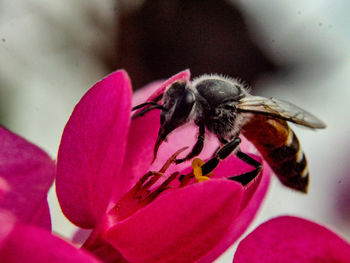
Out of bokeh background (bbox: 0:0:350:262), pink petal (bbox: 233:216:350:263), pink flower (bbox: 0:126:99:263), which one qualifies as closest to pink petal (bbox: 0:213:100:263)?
pink flower (bbox: 0:126:99:263)

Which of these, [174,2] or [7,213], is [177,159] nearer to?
[7,213]

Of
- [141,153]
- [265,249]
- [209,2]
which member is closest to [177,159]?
[141,153]

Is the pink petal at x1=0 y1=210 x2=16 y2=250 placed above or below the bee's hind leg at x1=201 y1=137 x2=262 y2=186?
above

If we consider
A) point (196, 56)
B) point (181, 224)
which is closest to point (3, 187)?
point (181, 224)

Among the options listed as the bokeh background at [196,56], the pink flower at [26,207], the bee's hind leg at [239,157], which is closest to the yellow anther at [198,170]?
the bee's hind leg at [239,157]

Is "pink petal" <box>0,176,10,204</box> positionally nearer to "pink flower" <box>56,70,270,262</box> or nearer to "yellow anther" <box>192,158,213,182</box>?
"pink flower" <box>56,70,270,262</box>

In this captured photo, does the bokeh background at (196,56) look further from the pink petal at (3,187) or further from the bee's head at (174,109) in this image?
the pink petal at (3,187)
